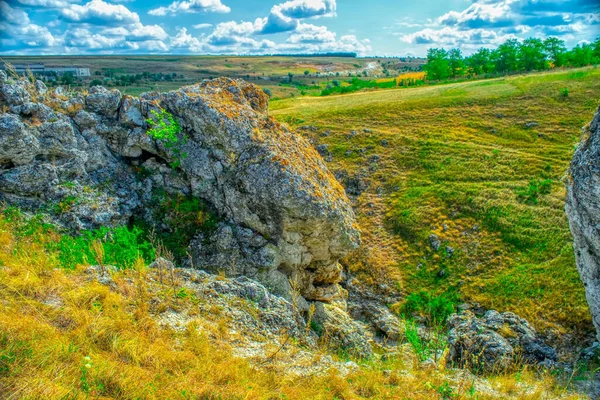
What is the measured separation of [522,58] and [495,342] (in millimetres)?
80484

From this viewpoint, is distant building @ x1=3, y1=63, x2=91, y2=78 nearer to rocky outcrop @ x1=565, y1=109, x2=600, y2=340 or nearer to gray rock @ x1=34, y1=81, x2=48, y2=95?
gray rock @ x1=34, y1=81, x2=48, y2=95

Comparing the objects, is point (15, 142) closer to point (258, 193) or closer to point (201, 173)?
point (201, 173)

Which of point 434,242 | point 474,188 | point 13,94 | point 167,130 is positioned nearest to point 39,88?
point 13,94

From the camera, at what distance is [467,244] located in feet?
76.2

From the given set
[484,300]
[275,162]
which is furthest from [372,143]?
[275,162]

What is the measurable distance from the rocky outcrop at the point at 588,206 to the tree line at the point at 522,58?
75340 millimetres

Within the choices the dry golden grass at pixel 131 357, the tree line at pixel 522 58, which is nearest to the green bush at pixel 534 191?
the dry golden grass at pixel 131 357

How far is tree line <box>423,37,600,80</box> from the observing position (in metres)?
72.8

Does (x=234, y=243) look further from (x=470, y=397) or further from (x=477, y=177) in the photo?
(x=477, y=177)

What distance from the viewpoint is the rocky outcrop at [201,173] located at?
1228cm

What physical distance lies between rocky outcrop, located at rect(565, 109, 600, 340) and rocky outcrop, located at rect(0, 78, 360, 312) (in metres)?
7.67

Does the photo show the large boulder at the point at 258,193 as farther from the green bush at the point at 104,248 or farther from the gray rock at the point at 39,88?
the gray rock at the point at 39,88

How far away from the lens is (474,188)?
27406 mm

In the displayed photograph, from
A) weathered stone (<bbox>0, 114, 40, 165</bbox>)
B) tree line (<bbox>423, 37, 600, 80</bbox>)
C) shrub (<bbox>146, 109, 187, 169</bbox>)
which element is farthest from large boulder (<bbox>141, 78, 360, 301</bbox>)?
tree line (<bbox>423, 37, 600, 80</bbox>)
